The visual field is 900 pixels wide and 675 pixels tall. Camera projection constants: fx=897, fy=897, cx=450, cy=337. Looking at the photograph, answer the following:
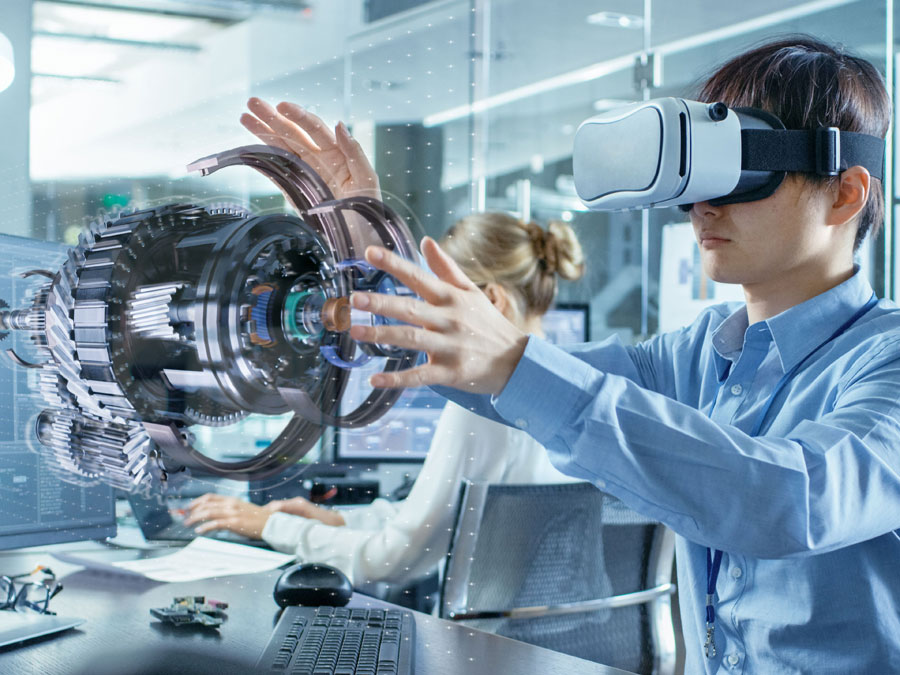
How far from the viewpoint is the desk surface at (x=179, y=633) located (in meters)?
0.78

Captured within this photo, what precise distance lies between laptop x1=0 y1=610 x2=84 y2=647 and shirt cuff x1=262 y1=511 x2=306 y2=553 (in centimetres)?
23

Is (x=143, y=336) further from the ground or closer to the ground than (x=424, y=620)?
further from the ground

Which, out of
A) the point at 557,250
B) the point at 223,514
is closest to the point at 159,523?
the point at 223,514

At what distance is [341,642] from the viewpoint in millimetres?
791

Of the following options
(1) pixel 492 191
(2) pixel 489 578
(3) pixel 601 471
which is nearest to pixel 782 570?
(3) pixel 601 471

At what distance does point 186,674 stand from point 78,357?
28 centimetres

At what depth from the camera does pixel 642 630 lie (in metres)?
1.39

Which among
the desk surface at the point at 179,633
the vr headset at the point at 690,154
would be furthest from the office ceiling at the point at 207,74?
the desk surface at the point at 179,633

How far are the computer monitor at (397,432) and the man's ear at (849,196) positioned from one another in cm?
38

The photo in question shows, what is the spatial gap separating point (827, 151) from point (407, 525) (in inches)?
20.9

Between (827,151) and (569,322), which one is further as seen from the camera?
(569,322)

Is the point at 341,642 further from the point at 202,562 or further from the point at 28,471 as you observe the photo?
the point at 28,471

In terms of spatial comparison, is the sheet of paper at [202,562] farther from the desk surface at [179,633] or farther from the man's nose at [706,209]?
the man's nose at [706,209]

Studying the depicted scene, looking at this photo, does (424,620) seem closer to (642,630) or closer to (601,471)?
(601,471)
